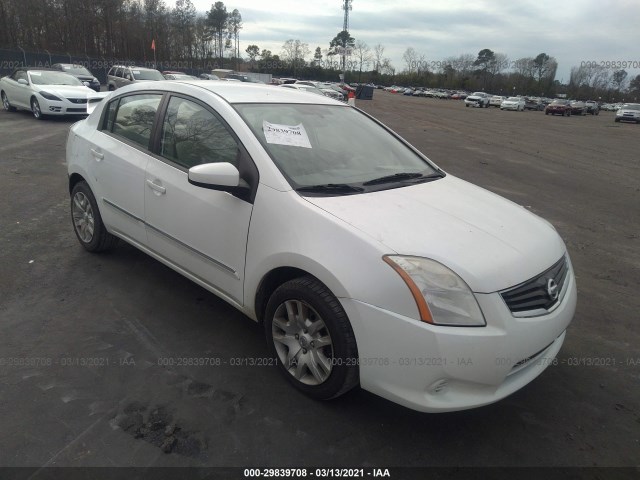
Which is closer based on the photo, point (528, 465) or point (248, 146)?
point (528, 465)

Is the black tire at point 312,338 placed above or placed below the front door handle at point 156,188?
below

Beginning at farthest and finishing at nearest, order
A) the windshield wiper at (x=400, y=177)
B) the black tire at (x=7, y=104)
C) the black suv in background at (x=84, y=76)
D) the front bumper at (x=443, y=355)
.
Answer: the black suv in background at (x=84, y=76)
the black tire at (x=7, y=104)
the windshield wiper at (x=400, y=177)
the front bumper at (x=443, y=355)

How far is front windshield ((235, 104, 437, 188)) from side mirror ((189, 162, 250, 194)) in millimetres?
280

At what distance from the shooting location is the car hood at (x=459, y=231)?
234cm

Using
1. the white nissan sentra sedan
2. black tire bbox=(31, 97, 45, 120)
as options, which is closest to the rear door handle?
the white nissan sentra sedan

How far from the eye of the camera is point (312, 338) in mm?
2623

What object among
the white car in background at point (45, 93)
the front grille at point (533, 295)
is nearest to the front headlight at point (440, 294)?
the front grille at point (533, 295)

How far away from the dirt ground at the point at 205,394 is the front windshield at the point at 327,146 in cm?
130

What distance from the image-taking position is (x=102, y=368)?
9.66ft

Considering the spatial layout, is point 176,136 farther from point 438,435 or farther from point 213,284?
point 438,435

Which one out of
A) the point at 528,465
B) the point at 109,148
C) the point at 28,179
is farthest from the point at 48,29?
the point at 528,465

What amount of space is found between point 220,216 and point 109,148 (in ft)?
5.55

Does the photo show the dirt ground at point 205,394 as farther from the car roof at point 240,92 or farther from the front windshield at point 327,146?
the car roof at point 240,92

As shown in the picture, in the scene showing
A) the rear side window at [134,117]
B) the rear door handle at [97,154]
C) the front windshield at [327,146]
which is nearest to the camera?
the front windshield at [327,146]
